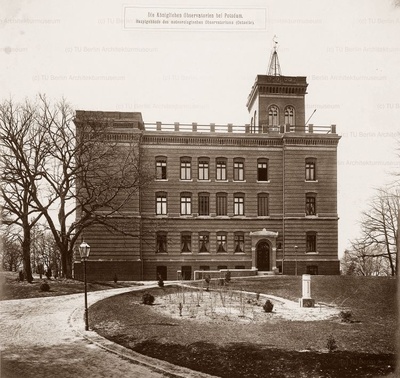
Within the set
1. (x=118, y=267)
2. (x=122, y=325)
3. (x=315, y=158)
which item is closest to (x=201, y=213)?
(x=118, y=267)

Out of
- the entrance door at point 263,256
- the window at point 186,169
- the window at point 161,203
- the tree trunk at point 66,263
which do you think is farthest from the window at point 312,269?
the tree trunk at point 66,263

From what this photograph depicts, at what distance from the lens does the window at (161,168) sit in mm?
31094

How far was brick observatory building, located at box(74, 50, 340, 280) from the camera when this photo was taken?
30844mm

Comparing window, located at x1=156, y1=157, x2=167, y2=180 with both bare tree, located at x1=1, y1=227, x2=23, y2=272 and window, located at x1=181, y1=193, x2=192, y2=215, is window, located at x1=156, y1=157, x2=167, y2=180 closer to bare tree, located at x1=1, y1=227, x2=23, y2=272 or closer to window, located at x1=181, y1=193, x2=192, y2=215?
window, located at x1=181, y1=193, x2=192, y2=215

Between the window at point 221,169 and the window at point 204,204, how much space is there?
1.59m

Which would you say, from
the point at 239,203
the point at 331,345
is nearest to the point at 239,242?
the point at 239,203

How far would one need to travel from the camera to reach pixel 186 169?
31.5m

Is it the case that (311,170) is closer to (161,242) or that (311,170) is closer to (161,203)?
(161,203)

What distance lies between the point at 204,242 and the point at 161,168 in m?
6.12

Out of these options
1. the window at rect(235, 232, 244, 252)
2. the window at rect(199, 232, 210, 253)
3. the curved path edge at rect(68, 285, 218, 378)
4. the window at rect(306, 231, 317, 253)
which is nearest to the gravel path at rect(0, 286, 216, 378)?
the curved path edge at rect(68, 285, 218, 378)

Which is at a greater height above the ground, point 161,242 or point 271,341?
point 161,242

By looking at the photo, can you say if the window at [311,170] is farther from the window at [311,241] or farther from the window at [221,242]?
the window at [221,242]

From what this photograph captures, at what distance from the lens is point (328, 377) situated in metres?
9.09

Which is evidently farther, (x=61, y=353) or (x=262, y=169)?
(x=262, y=169)
